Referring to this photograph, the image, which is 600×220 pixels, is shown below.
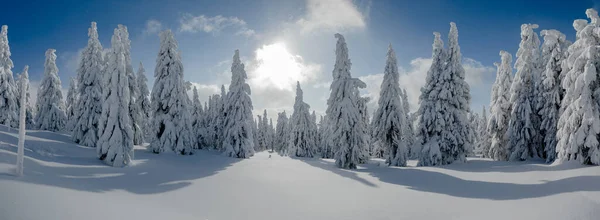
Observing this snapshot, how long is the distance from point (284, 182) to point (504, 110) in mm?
28349

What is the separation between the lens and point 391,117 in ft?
95.0

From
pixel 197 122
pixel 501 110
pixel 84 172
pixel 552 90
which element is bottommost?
pixel 84 172

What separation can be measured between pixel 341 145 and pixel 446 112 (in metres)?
10.5

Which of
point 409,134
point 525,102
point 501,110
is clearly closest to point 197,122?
point 409,134

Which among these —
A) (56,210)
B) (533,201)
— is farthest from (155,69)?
(533,201)

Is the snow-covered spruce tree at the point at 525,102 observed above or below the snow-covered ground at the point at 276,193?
above

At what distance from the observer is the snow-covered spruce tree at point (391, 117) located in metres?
29.0

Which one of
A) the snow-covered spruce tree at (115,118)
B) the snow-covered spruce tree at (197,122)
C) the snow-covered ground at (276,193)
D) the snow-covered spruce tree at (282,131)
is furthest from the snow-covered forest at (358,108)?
the snow-covered spruce tree at (282,131)

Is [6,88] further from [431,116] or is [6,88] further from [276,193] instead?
[431,116]

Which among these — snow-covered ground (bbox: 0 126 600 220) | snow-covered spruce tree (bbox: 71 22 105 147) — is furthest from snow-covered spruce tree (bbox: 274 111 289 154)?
snow-covered ground (bbox: 0 126 600 220)

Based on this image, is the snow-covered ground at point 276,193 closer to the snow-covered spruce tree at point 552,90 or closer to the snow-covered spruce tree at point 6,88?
the snow-covered spruce tree at point 552,90

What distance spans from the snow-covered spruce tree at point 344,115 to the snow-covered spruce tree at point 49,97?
35.9m

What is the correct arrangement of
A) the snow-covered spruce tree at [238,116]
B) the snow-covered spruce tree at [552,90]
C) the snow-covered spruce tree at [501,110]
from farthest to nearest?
the snow-covered spruce tree at [238,116], the snow-covered spruce tree at [501,110], the snow-covered spruce tree at [552,90]

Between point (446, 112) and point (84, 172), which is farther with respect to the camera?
point (446, 112)
